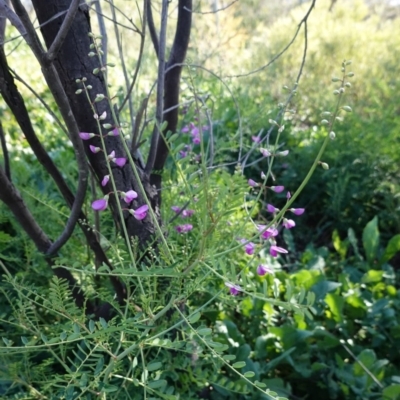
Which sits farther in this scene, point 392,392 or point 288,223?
point 392,392

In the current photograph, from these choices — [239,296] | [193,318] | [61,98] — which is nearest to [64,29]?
[61,98]

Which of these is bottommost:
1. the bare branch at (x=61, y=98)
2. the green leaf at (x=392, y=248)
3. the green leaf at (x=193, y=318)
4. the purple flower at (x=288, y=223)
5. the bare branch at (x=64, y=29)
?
the green leaf at (x=193, y=318)

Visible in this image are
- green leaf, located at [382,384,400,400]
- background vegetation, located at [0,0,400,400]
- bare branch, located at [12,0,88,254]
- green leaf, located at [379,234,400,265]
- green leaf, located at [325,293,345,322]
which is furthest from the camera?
green leaf, located at [379,234,400,265]

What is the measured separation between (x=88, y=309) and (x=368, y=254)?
1.30 m

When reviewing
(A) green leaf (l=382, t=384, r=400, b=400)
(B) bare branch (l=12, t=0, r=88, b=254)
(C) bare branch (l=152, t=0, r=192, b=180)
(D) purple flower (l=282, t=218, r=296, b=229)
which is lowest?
(A) green leaf (l=382, t=384, r=400, b=400)

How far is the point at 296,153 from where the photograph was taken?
306cm

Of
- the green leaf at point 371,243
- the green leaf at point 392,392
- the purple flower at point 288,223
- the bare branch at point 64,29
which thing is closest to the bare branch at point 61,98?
the bare branch at point 64,29

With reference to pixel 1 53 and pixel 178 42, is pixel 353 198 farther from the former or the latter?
pixel 1 53

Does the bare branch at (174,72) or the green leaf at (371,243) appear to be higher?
the bare branch at (174,72)

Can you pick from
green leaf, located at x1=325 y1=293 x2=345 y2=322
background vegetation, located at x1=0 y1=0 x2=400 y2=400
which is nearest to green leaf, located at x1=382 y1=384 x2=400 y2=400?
background vegetation, located at x1=0 y1=0 x2=400 y2=400

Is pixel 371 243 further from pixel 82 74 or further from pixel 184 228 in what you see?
pixel 82 74

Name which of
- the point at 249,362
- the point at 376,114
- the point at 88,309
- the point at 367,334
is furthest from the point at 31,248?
the point at 376,114

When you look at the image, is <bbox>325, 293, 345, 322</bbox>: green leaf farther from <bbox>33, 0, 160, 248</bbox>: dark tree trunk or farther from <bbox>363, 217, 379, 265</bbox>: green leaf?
<bbox>33, 0, 160, 248</bbox>: dark tree trunk

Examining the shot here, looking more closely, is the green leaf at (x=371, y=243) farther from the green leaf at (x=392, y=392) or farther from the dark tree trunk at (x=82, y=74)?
the dark tree trunk at (x=82, y=74)
